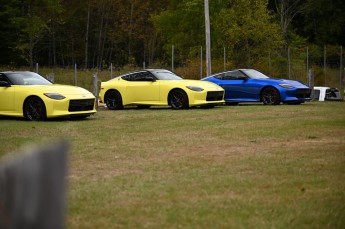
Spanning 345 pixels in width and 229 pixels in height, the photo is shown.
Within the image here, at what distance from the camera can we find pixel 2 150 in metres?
9.64

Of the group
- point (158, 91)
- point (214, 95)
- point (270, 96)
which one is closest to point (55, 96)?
point (158, 91)

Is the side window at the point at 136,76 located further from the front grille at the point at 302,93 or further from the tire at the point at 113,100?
the front grille at the point at 302,93

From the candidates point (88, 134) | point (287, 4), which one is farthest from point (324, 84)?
point (88, 134)

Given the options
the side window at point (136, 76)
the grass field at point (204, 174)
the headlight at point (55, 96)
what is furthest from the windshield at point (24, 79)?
the side window at point (136, 76)

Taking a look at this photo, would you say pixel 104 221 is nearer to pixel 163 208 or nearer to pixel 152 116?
pixel 163 208

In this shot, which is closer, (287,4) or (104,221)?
(104,221)

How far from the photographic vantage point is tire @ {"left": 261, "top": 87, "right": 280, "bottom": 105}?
70.4ft

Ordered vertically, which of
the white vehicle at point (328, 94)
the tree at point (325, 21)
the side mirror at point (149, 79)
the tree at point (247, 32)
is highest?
the tree at point (325, 21)

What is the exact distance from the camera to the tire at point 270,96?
21.5 meters

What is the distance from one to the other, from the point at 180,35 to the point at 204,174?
4007 cm

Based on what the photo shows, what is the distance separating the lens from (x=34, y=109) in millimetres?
16109

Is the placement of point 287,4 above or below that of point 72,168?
above

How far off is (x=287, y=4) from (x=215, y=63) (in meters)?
19.8

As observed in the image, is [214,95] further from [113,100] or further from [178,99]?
[113,100]
